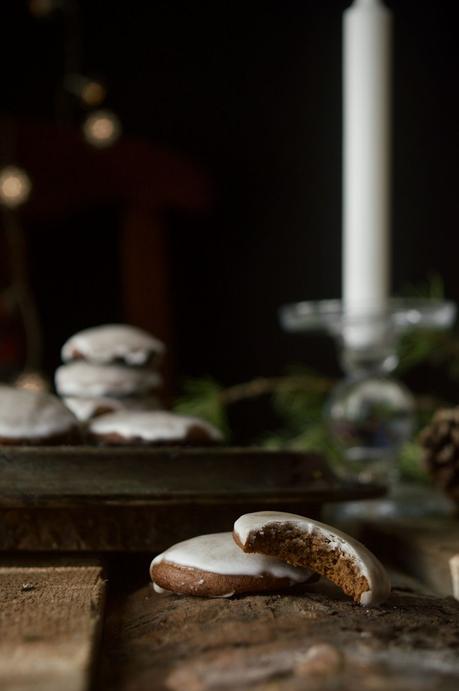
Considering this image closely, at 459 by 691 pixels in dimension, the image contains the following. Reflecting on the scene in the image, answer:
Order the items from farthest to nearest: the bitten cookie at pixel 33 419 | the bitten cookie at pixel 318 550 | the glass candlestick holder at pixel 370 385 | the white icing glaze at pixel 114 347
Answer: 1. the glass candlestick holder at pixel 370 385
2. the white icing glaze at pixel 114 347
3. the bitten cookie at pixel 33 419
4. the bitten cookie at pixel 318 550

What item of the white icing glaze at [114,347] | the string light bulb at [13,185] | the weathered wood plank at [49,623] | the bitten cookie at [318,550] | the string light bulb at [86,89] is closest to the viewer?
the weathered wood plank at [49,623]

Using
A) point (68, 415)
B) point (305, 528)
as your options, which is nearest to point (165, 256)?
point (68, 415)

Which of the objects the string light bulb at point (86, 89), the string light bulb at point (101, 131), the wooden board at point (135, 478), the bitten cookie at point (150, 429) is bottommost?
the wooden board at point (135, 478)

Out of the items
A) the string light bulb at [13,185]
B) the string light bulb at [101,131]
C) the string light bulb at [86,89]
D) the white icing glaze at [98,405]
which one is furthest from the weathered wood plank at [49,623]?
the string light bulb at [86,89]

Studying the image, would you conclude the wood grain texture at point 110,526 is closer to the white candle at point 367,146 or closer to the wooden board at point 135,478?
the wooden board at point 135,478

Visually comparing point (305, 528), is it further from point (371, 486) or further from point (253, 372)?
point (253, 372)

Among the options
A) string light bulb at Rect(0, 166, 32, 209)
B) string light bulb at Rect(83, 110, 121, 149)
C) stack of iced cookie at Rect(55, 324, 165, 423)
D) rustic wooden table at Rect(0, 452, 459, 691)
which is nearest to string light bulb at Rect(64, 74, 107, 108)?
string light bulb at Rect(83, 110, 121, 149)

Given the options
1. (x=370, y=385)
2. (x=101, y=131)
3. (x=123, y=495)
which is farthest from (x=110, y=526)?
(x=101, y=131)
